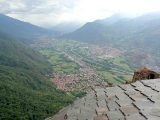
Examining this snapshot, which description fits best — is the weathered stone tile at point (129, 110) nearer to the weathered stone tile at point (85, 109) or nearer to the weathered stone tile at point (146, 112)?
the weathered stone tile at point (146, 112)

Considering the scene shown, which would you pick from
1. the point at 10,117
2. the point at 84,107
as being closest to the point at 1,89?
the point at 10,117

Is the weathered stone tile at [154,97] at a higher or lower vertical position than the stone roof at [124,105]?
higher

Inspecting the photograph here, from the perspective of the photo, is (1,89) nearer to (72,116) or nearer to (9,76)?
(9,76)

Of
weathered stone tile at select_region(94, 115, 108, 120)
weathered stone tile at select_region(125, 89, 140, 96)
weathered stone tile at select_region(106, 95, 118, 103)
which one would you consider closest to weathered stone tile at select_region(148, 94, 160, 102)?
weathered stone tile at select_region(125, 89, 140, 96)

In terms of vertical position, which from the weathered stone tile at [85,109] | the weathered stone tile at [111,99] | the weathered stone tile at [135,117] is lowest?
the weathered stone tile at [85,109]

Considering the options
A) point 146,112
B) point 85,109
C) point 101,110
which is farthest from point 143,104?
point 85,109

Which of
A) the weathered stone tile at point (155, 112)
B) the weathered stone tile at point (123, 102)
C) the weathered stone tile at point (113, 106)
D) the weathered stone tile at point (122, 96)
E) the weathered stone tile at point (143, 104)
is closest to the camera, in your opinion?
the weathered stone tile at point (155, 112)

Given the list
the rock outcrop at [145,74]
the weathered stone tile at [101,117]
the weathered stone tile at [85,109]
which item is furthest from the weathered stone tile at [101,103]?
the rock outcrop at [145,74]

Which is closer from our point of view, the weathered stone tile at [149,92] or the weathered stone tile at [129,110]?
the weathered stone tile at [129,110]

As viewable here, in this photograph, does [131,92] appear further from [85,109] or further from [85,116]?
[85,116]
